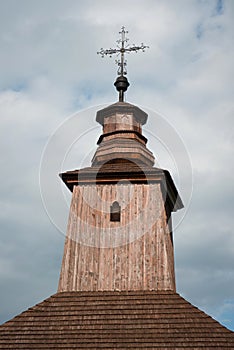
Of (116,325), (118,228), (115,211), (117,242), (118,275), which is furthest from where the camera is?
(115,211)

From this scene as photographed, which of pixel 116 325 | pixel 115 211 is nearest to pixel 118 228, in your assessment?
pixel 115 211

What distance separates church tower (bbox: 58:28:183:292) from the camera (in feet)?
51.7

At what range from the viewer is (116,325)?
13.8 m

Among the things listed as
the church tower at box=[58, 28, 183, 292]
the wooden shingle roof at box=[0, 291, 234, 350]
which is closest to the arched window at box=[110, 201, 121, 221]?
the church tower at box=[58, 28, 183, 292]

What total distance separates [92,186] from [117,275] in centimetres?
327

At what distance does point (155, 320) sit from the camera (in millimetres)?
13805

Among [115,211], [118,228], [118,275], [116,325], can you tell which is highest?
[115,211]

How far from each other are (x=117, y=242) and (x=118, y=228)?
1.59 feet

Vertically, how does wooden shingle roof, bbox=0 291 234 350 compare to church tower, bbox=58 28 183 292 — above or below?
below

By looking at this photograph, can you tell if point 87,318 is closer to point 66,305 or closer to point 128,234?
point 66,305

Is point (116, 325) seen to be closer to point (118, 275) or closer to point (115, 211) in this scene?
point (118, 275)

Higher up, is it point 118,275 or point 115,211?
point 115,211

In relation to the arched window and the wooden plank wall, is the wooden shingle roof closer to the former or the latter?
the wooden plank wall

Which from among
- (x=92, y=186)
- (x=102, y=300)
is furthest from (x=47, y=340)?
Answer: (x=92, y=186)
